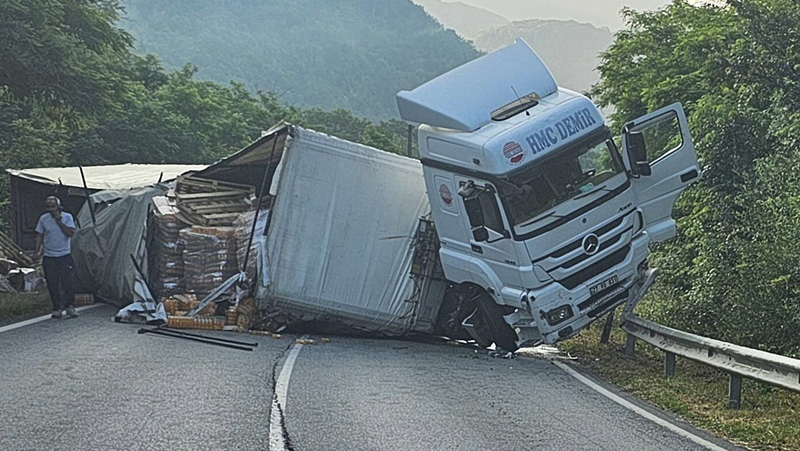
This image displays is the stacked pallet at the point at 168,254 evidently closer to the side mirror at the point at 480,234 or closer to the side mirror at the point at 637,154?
the side mirror at the point at 480,234

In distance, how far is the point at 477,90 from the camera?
12453 millimetres

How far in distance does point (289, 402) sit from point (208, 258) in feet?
20.8

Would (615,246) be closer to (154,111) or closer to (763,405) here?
(763,405)

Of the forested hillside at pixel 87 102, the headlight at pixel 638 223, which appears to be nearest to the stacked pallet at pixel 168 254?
the headlight at pixel 638 223

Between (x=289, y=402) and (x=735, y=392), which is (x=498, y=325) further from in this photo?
(x=289, y=402)

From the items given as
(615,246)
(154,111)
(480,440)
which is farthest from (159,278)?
(154,111)

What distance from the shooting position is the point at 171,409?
746 centimetres

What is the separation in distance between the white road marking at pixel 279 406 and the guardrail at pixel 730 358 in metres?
4.14

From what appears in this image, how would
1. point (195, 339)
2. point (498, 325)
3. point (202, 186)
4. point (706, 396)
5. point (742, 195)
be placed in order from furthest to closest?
point (202, 186) < point (742, 195) < point (498, 325) < point (195, 339) < point (706, 396)

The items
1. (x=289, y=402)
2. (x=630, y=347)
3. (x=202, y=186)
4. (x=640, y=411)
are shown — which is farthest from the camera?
(x=202, y=186)

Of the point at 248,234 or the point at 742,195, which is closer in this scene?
the point at 248,234

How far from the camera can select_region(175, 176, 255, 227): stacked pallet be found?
1466cm

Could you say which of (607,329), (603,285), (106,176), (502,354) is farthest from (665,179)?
(106,176)

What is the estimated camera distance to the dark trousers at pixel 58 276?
527 inches
